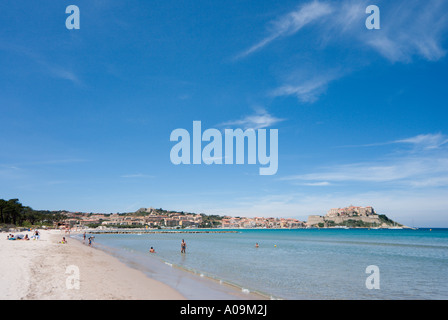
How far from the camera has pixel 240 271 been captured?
23859 millimetres

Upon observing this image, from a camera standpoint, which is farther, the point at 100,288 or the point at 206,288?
the point at 206,288

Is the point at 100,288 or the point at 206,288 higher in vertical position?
the point at 100,288

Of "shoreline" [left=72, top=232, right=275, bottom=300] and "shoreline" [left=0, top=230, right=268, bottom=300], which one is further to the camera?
"shoreline" [left=72, top=232, right=275, bottom=300]

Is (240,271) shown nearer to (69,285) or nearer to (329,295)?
(329,295)

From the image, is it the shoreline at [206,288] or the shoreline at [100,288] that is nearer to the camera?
the shoreline at [100,288]

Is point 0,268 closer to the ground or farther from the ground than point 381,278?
farther from the ground
